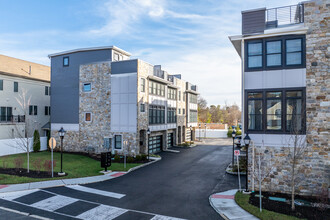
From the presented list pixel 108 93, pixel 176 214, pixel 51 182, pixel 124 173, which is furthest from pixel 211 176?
pixel 108 93

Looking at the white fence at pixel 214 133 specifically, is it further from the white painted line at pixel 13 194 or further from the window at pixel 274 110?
the white painted line at pixel 13 194

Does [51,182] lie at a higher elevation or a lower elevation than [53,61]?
lower

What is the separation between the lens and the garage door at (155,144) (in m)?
28.7

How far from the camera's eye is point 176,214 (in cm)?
1058

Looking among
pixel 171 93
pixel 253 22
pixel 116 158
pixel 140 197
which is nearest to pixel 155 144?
pixel 116 158

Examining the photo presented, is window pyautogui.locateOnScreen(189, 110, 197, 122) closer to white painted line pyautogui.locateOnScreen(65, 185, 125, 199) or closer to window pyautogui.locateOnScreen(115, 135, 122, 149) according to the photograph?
window pyautogui.locateOnScreen(115, 135, 122, 149)

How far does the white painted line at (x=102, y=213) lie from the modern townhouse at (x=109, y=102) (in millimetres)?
12207

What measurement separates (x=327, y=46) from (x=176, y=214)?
12198 mm

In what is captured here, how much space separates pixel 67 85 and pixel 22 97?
6.30 m

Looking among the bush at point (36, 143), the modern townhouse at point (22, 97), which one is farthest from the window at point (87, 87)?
the bush at point (36, 143)

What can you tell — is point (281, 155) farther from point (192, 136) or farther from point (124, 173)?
point (192, 136)

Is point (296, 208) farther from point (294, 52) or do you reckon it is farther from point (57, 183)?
point (57, 183)

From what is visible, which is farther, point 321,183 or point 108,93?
point 108,93

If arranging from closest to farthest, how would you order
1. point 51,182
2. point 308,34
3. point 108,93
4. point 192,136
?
point 308,34 → point 51,182 → point 108,93 → point 192,136
